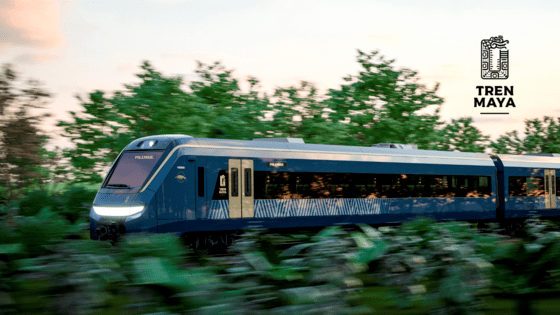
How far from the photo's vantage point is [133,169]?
13805mm

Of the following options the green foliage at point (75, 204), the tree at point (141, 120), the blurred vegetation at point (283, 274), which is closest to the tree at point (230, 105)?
the tree at point (141, 120)

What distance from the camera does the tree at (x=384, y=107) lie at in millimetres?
34219

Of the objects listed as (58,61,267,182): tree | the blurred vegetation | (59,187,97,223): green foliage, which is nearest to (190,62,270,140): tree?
(58,61,267,182): tree

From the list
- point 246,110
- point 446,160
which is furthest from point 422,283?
point 246,110

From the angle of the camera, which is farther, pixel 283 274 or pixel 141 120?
pixel 141 120

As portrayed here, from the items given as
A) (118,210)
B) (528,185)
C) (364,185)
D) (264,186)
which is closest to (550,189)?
(528,185)

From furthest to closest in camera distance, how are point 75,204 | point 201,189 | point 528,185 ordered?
point 528,185, point 75,204, point 201,189

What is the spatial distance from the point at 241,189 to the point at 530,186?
1361 cm

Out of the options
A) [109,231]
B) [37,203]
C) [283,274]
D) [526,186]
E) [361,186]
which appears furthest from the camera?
[526,186]

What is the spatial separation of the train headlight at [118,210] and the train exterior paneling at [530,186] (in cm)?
1443

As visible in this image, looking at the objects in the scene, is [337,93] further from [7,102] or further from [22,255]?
[22,255]

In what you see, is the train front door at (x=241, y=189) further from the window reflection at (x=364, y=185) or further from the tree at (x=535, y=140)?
the tree at (x=535, y=140)

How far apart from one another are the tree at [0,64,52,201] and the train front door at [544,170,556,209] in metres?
18.9

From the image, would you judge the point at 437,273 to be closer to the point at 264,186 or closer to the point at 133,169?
the point at 264,186
